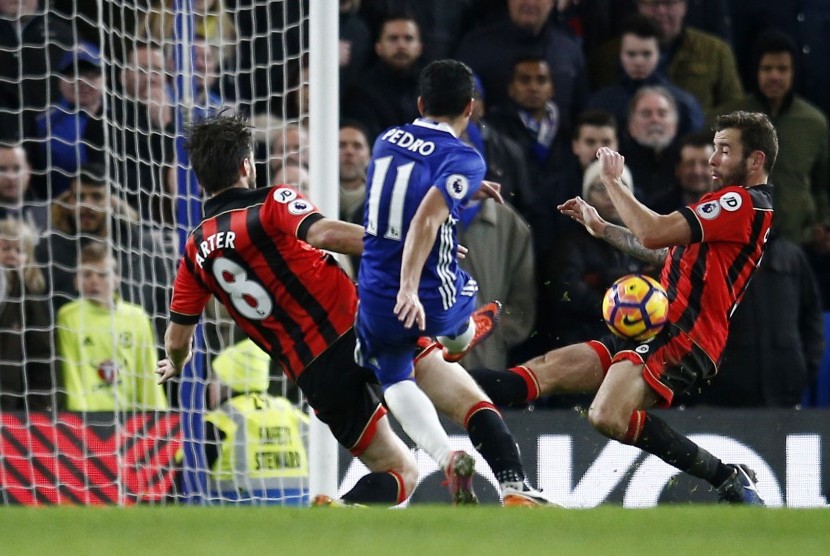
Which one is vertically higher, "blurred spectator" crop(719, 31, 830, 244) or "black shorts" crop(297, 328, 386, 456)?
"blurred spectator" crop(719, 31, 830, 244)

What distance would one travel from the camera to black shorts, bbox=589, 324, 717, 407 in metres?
6.98

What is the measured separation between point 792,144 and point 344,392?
14.2 ft

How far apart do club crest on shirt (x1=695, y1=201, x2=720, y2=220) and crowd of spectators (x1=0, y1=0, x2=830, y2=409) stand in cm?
172

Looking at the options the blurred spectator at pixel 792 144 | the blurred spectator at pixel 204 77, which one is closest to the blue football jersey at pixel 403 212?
the blurred spectator at pixel 204 77

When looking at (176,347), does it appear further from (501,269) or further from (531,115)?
(531,115)

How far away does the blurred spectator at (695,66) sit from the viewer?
10.0m

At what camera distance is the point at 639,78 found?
31.6 feet

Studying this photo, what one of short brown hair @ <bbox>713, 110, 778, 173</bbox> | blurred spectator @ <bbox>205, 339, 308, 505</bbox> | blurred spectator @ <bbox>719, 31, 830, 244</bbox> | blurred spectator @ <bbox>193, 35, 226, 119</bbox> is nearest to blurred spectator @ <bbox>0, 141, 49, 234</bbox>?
blurred spectator @ <bbox>193, 35, 226, 119</bbox>

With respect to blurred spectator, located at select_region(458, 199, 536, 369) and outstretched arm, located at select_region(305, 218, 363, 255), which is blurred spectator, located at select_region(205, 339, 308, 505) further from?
outstretched arm, located at select_region(305, 218, 363, 255)

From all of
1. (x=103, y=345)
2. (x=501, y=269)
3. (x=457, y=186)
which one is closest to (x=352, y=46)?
(x=501, y=269)

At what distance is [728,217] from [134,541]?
3.21 m

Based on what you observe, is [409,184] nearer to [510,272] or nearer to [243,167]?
[243,167]

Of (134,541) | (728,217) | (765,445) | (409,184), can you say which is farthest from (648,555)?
(765,445)

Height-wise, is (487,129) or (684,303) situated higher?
(487,129)
